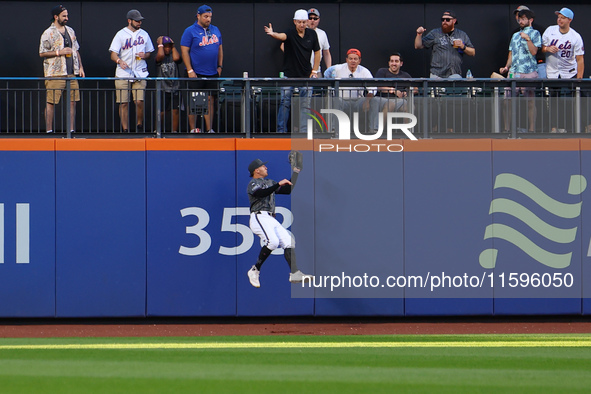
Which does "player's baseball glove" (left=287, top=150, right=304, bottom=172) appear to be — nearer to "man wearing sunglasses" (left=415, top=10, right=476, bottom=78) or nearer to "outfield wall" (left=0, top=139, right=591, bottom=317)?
"outfield wall" (left=0, top=139, right=591, bottom=317)

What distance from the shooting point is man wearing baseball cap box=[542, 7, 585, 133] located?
639 inches

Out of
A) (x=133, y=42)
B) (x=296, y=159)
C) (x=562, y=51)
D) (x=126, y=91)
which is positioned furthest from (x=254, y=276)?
(x=562, y=51)

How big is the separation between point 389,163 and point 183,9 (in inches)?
220

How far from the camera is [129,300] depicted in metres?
15.8

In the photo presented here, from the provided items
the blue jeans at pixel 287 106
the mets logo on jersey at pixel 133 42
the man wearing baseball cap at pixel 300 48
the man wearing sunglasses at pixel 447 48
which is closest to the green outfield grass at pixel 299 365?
the blue jeans at pixel 287 106

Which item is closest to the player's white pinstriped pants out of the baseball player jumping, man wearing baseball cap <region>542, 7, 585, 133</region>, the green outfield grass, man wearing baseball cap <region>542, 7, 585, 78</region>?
the baseball player jumping

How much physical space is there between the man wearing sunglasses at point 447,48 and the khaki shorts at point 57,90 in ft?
20.9

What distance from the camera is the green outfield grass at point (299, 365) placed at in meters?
8.96

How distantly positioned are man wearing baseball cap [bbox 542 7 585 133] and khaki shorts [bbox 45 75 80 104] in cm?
842

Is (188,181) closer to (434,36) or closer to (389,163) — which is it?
(389,163)

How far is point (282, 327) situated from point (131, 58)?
5.45 meters

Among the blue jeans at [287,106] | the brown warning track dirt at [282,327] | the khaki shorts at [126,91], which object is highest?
the khaki shorts at [126,91]

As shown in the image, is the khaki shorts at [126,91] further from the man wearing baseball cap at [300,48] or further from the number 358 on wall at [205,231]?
the man wearing baseball cap at [300,48]

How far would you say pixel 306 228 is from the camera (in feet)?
52.1
